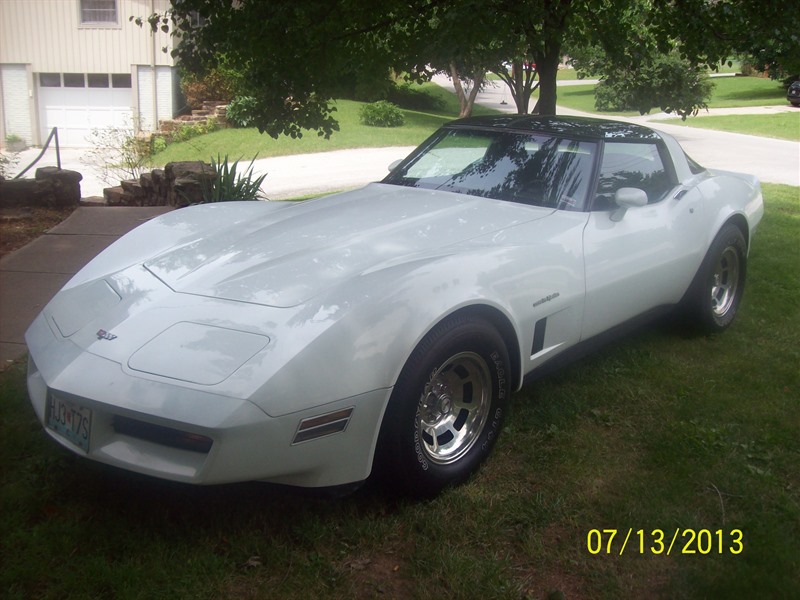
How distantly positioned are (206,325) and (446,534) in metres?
1.15

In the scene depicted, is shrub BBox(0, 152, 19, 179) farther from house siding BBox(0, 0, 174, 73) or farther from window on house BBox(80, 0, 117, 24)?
window on house BBox(80, 0, 117, 24)

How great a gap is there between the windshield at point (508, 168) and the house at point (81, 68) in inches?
786

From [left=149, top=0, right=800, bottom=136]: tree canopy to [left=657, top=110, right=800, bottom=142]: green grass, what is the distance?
15.8m

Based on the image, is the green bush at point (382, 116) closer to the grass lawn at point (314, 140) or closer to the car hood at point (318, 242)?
the grass lawn at point (314, 140)

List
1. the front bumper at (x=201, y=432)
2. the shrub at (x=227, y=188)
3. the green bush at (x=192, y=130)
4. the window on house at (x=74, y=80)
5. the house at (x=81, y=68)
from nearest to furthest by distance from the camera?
the front bumper at (x=201, y=432), the shrub at (x=227, y=188), the green bush at (x=192, y=130), the house at (x=81, y=68), the window on house at (x=74, y=80)

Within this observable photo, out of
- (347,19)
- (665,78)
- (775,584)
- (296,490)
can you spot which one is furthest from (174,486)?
(665,78)

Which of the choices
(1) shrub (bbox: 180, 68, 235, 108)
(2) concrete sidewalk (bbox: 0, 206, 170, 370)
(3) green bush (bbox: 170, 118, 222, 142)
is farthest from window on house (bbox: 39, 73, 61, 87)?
(2) concrete sidewalk (bbox: 0, 206, 170, 370)

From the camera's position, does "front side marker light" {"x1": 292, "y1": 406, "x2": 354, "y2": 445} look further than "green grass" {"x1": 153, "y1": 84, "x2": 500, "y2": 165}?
No

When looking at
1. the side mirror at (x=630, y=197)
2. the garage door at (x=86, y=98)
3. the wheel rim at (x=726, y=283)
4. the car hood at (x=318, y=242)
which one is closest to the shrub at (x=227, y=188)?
the car hood at (x=318, y=242)

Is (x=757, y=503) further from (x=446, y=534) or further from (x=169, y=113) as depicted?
(x=169, y=113)

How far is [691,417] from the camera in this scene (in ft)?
12.8

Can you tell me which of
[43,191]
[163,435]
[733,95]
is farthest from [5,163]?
[733,95]

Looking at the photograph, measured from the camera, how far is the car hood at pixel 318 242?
10.0 feet

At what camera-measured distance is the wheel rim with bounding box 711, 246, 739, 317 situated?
16.7 ft
